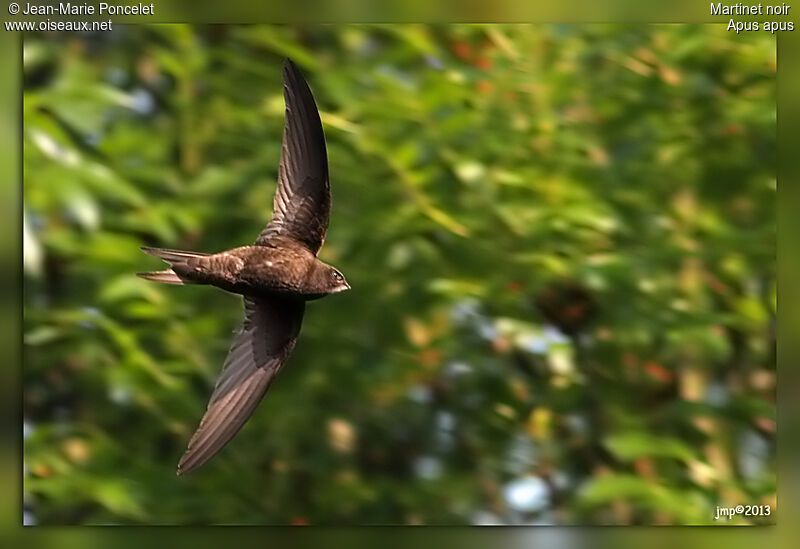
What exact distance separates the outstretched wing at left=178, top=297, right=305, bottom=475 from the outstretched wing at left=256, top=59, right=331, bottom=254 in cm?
16

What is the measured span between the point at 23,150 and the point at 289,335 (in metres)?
0.82

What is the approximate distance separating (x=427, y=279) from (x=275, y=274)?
54 centimetres

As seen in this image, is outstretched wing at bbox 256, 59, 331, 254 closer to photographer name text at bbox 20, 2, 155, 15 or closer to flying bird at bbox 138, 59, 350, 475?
flying bird at bbox 138, 59, 350, 475

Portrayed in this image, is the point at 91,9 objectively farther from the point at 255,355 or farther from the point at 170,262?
the point at 255,355

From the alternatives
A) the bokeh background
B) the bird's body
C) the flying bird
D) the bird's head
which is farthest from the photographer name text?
the bird's head

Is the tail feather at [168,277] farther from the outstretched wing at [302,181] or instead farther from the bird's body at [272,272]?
the outstretched wing at [302,181]

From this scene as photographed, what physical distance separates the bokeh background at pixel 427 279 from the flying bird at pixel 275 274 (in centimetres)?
27

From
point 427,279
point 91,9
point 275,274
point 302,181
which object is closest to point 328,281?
point 275,274

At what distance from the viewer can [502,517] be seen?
9.34 feet

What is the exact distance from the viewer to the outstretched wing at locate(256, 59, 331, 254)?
2436mm

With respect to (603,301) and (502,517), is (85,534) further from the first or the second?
(603,301)

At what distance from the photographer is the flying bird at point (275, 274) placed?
238 cm

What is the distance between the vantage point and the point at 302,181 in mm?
2494

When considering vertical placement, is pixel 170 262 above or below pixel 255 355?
above
